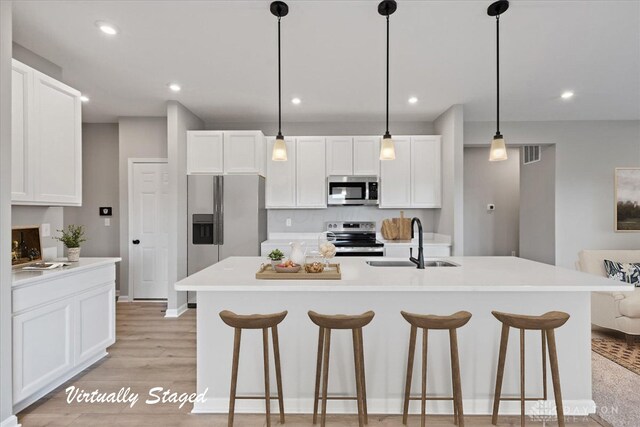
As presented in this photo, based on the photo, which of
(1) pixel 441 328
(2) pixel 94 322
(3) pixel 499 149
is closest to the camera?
(1) pixel 441 328

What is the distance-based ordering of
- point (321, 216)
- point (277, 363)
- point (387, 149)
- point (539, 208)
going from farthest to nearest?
1. point (539, 208)
2. point (321, 216)
3. point (387, 149)
4. point (277, 363)

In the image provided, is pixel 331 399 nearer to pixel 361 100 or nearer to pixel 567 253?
pixel 361 100

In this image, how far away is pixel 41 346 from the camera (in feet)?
Answer: 7.46

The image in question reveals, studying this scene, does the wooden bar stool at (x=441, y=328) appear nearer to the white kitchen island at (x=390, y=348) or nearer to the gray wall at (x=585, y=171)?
the white kitchen island at (x=390, y=348)

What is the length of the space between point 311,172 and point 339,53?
2.04 metres

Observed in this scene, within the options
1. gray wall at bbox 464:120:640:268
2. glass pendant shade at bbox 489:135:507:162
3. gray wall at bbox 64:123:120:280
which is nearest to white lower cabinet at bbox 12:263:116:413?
gray wall at bbox 64:123:120:280

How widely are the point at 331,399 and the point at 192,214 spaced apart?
299cm

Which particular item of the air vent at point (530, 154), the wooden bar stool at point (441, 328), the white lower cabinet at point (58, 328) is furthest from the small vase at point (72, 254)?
the air vent at point (530, 154)

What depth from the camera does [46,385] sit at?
2361 millimetres

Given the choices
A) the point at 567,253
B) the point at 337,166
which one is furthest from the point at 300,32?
the point at 567,253

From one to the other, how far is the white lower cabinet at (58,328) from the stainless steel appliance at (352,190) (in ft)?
9.12

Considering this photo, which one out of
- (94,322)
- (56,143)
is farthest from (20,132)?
(94,322)

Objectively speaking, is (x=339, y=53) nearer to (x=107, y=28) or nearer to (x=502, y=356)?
(x=107, y=28)

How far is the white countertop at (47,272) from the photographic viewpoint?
2125mm
